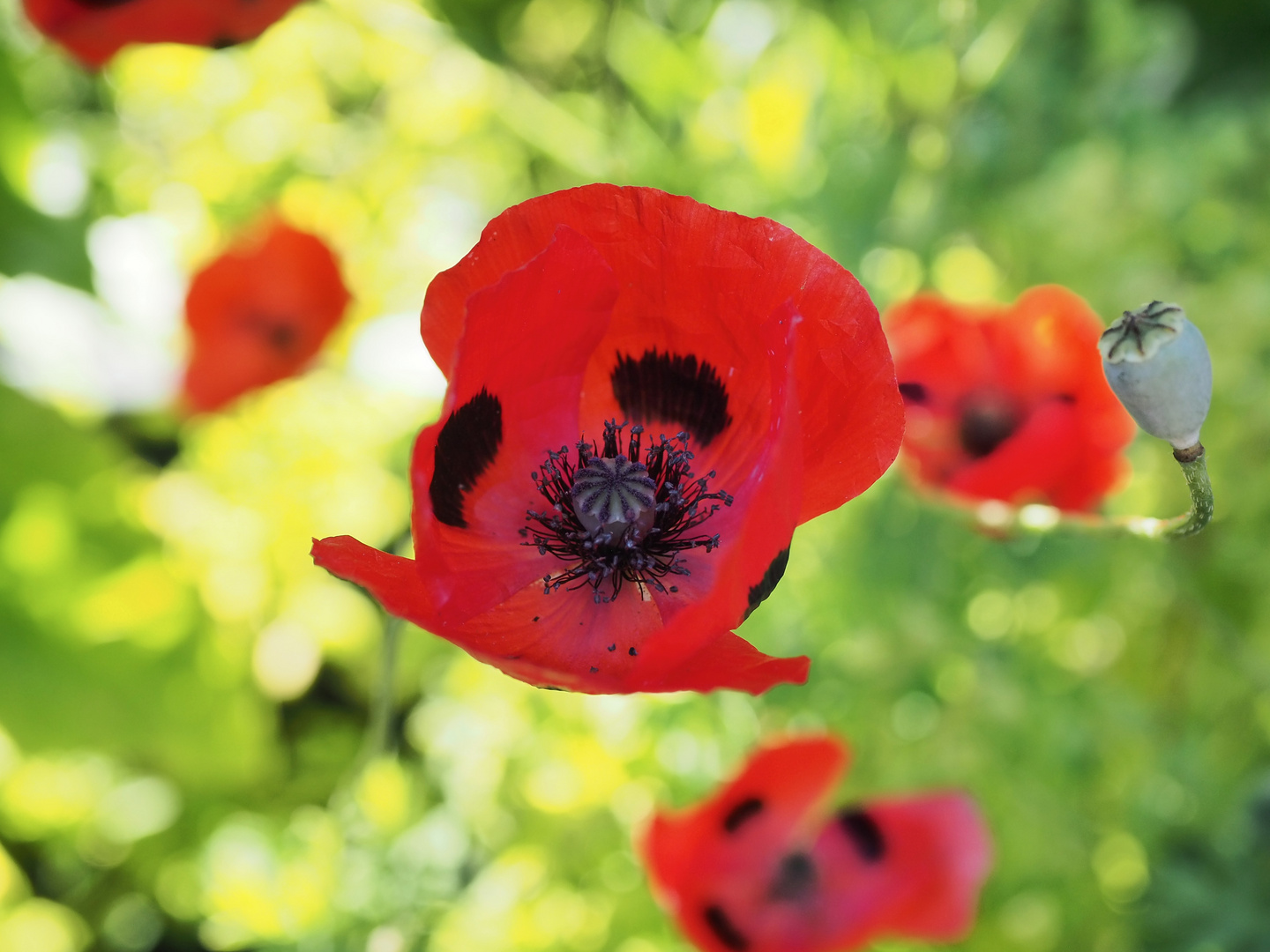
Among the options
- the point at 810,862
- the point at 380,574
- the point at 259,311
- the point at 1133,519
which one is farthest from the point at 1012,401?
the point at 259,311

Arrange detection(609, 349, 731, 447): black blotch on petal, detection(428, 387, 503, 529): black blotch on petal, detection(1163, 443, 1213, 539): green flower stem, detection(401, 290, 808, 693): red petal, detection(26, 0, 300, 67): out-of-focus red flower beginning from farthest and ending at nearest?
detection(26, 0, 300, 67): out-of-focus red flower
detection(609, 349, 731, 447): black blotch on petal
detection(428, 387, 503, 529): black blotch on petal
detection(1163, 443, 1213, 539): green flower stem
detection(401, 290, 808, 693): red petal

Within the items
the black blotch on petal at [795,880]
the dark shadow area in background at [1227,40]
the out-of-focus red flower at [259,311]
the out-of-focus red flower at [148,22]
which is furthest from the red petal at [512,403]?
the dark shadow area in background at [1227,40]

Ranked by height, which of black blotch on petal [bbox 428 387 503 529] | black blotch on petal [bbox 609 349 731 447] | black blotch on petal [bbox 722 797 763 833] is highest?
black blotch on petal [bbox 609 349 731 447]

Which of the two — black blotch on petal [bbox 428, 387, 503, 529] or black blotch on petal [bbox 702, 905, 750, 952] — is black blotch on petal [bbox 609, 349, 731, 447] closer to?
black blotch on petal [bbox 428, 387, 503, 529]

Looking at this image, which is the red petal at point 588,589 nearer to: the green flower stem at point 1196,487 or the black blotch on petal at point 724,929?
the green flower stem at point 1196,487

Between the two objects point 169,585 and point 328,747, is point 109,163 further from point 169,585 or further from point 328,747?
point 328,747

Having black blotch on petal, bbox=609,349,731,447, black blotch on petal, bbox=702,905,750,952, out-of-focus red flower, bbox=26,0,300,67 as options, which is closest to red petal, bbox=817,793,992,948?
black blotch on petal, bbox=702,905,750,952

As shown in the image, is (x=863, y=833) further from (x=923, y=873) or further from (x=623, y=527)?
(x=623, y=527)
